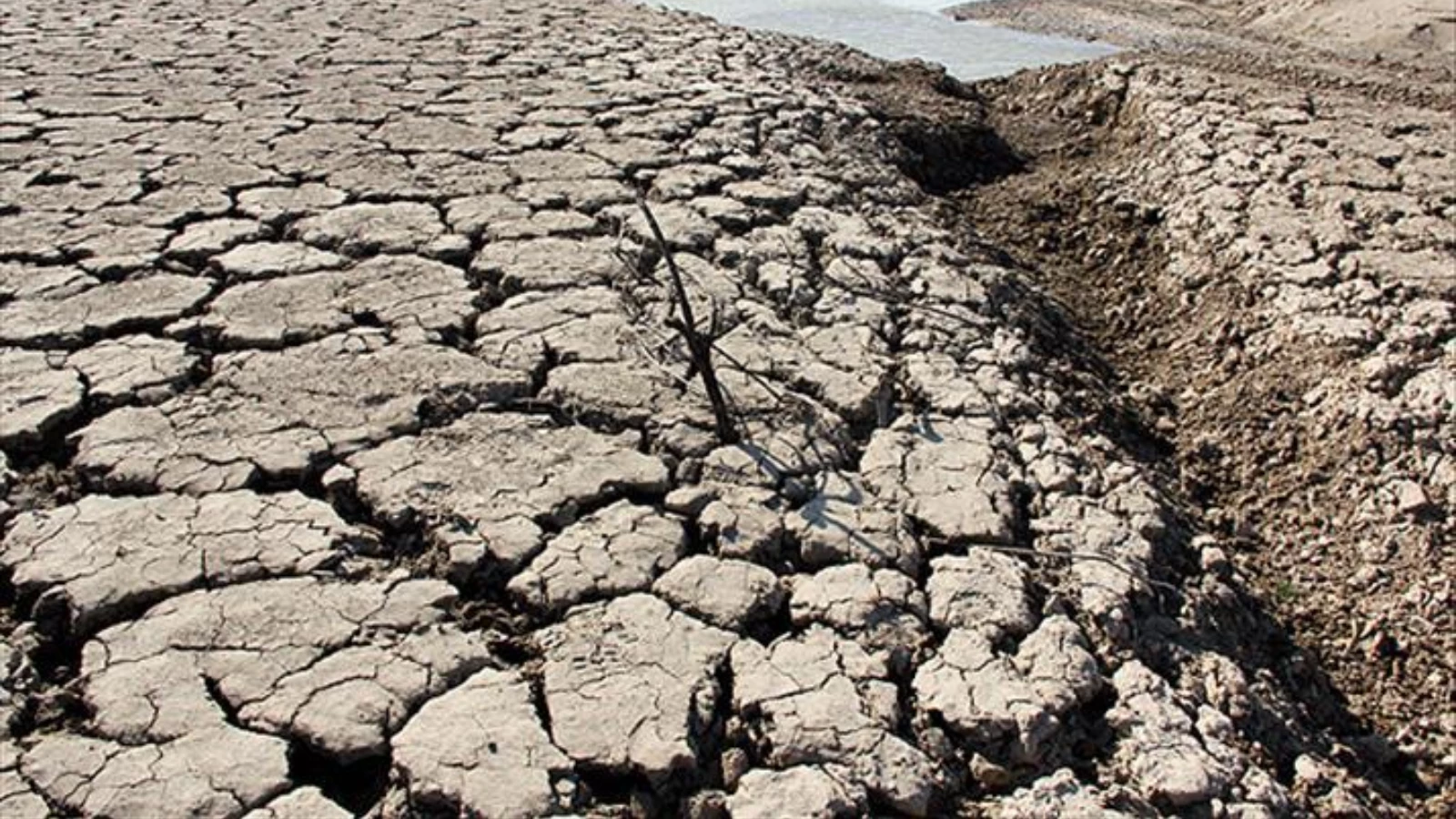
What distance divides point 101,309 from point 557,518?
4.30 ft

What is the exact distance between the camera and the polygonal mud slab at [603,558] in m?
2.07

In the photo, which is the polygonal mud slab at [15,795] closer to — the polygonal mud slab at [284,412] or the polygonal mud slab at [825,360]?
the polygonal mud slab at [284,412]

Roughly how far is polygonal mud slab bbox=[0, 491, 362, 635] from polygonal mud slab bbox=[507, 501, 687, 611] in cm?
33

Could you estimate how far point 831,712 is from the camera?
6.12 feet

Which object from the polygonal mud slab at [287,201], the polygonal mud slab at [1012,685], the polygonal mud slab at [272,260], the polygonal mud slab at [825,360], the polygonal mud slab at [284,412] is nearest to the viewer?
the polygonal mud slab at [1012,685]

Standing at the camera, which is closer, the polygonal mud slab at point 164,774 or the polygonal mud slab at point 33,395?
the polygonal mud slab at point 164,774

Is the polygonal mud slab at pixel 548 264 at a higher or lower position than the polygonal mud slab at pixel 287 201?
higher

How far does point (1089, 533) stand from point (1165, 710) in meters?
0.47

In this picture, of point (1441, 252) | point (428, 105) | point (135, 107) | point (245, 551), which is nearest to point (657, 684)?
point (245, 551)

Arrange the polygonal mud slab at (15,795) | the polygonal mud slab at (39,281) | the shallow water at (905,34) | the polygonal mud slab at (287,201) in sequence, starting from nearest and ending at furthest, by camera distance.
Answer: the polygonal mud slab at (15,795) → the polygonal mud slab at (39,281) → the polygonal mud slab at (287,201) → the shallow water at (905,34)

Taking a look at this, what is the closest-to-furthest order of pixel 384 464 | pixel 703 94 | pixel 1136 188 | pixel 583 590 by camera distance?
pixel 583 590 < pixel 384 464 < pixel 1136 188 < pixel 703 94

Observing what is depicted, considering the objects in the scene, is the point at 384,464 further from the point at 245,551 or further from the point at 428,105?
the point at 428,105

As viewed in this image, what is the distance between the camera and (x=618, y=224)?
3.43m

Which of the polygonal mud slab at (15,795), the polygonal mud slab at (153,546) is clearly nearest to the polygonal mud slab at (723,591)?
the polygonal mud slab at (153,546)
